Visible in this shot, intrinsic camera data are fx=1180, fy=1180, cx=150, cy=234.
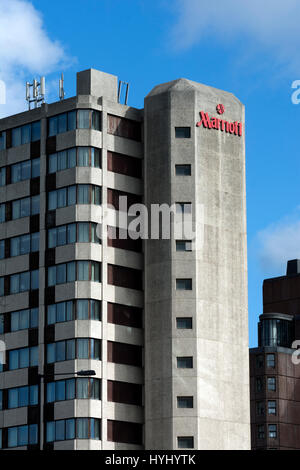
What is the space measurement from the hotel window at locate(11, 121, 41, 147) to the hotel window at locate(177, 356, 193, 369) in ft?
90.9

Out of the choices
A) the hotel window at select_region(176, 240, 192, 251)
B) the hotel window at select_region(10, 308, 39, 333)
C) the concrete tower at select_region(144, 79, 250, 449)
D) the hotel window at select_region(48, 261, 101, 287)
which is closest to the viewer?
the concrete tower at select_region(144, 79, 250, 449)

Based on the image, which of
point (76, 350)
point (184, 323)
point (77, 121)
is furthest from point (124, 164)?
point (76, 350)

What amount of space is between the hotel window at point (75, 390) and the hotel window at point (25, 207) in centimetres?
1845

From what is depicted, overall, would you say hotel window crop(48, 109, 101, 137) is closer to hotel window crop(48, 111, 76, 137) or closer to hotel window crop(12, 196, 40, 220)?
hotel window crop(48, 111, 76, 137)

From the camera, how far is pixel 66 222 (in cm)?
11894

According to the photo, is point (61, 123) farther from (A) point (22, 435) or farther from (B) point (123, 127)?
(A) point (22, 435)

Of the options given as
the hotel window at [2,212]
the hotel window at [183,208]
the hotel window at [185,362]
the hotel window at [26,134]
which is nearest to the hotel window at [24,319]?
the hotel window at [2,212]

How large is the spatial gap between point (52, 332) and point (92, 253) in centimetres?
885

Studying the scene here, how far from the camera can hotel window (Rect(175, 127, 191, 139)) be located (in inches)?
4793

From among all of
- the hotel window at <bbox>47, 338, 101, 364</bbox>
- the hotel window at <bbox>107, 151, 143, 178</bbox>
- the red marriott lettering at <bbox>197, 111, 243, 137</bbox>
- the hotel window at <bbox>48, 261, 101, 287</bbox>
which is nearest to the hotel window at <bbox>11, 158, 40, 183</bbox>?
the hotel window at <bbox>107, 151, 143, 178</bbox>

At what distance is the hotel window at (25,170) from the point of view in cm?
12317

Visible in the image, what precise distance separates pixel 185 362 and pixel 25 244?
821 inches

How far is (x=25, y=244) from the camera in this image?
122m
